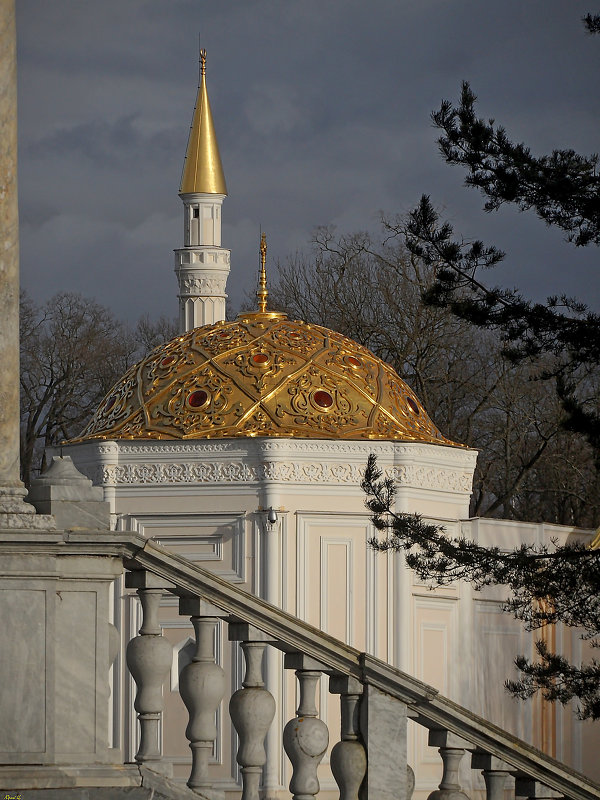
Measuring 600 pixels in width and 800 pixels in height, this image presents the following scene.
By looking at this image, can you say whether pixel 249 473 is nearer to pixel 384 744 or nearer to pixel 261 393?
pixel 261 393

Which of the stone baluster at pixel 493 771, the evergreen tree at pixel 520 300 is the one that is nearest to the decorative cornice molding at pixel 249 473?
the evergreen tree at pixel 520 300

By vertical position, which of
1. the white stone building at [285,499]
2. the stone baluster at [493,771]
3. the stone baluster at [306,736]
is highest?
the white stone building at [285,499]

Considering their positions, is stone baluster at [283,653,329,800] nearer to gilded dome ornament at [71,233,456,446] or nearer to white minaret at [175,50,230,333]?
gilded dome ornament at [71,233,456,446]

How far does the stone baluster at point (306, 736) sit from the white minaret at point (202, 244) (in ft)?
76.8

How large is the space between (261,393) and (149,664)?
11750 millimetres

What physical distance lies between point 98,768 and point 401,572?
11765 mm

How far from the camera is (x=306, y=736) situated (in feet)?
20.4

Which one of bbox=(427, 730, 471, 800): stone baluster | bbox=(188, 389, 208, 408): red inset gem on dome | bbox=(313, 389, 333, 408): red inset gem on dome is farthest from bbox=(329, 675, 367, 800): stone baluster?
bbox=(188, 389, 208, 408): red inset gem on dome

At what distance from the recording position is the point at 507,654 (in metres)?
19.1

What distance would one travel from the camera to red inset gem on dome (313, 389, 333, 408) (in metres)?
17.9

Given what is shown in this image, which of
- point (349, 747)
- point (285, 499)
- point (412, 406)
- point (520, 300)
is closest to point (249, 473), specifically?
point (285, 499)

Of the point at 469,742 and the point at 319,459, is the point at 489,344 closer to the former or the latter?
the point at 319,459

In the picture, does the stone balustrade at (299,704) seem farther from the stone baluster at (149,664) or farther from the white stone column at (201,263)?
the white stone column at (201,263)

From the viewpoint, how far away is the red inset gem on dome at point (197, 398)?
18.0 m
